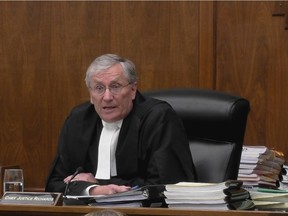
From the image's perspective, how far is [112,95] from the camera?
3055 mm

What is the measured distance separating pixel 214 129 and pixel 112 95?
0.47m

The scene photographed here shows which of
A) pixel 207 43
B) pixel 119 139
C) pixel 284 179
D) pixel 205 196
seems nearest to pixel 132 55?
pixel 207 43

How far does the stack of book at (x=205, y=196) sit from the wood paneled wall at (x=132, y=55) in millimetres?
1913

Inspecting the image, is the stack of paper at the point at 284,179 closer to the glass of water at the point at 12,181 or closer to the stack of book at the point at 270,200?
the stack of book at the point at 270,200

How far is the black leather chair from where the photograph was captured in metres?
2.88

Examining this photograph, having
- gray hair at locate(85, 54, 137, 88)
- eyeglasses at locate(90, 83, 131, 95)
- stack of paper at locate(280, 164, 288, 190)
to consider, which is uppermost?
gray hair at locate(85, 54, 137, 88)

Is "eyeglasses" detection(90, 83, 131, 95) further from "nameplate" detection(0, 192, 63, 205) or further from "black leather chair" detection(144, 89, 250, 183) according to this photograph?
"nameplate" detection(0, 192, 63, 205)

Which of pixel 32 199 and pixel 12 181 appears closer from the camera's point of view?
pixel 32 199

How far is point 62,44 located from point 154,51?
554 mm

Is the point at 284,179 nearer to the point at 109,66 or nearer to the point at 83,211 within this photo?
the point at 109,66

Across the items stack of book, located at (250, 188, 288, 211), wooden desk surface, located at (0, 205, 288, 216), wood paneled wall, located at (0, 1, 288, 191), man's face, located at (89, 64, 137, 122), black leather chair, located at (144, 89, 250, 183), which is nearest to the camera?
wooden desk surface, located at (0, 205, 288, 216)

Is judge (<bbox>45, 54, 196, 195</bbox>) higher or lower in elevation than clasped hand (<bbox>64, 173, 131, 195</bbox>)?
higher

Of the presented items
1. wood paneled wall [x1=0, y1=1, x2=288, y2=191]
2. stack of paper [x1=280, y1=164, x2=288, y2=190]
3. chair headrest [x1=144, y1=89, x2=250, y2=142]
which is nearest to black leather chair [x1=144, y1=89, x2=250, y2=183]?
chair headrest [x1=144, y1=89, x2=250, y2=142]

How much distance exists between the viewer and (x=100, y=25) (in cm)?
413
